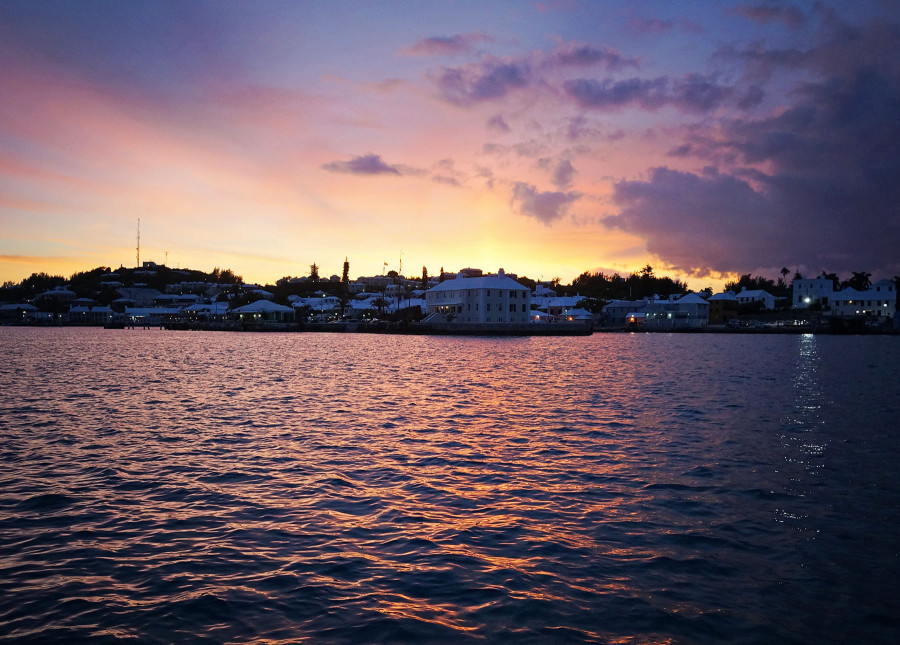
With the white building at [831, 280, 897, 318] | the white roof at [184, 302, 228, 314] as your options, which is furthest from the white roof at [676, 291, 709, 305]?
the white roof at [184, 302, 228, 314]

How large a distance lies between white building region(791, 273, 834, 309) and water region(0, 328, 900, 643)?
466 feet

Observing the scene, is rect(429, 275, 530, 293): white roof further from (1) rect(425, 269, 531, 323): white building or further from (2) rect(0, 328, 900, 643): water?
(2) rect(0, 328, 900, 643): water

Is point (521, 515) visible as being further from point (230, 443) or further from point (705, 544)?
point (230, 443)

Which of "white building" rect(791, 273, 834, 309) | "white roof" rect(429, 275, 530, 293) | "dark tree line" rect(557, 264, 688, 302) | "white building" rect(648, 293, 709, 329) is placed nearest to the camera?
"white roof" rect(429, 275, 530, 293)

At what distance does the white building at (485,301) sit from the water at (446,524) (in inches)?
3130

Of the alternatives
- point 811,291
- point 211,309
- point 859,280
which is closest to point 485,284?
point 211,309

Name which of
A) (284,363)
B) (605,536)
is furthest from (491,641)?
(284,363)

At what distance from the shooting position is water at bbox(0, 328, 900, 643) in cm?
691

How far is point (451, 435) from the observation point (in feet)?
60.4

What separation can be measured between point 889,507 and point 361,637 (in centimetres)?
1131

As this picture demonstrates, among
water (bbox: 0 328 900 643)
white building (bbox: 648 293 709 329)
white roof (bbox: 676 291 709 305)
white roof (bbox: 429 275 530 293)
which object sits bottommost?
water (bbox: 0 328 900 643)

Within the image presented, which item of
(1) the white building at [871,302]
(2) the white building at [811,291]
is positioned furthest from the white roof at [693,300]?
(1) the white building at [871,302]

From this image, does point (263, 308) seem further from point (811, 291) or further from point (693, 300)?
point (811, 291)

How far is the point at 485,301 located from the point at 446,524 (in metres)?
93.3
